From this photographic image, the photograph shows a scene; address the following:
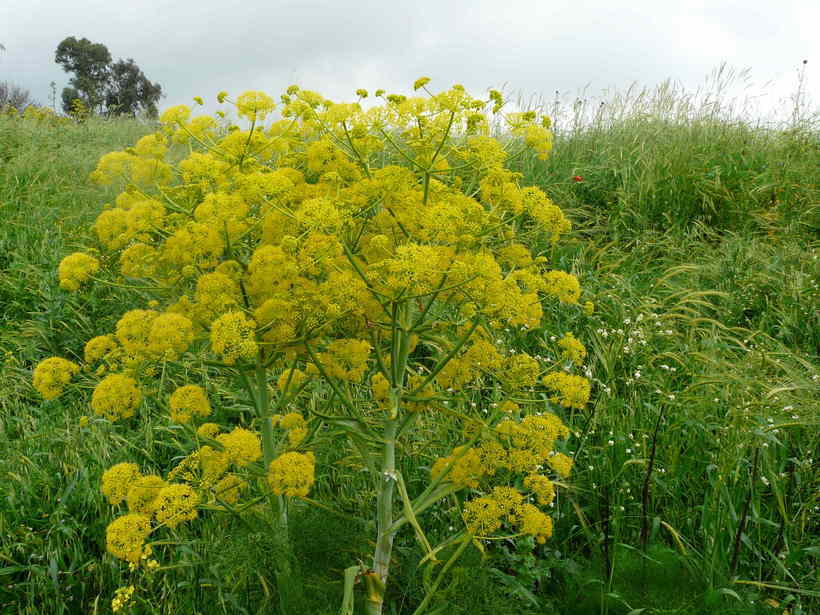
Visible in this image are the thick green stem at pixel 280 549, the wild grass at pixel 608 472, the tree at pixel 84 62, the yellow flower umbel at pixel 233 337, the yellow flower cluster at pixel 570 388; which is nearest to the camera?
the yellow flower umbel at pixel 233 337

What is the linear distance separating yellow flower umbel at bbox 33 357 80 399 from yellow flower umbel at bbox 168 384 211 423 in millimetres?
429

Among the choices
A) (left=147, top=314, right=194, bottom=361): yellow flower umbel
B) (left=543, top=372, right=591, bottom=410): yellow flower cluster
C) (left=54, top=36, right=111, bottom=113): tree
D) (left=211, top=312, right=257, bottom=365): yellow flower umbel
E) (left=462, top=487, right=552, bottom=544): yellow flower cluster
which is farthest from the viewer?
(left=54, top=36, right=111, bottom=113): tree

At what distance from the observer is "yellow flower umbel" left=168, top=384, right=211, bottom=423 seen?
209cm

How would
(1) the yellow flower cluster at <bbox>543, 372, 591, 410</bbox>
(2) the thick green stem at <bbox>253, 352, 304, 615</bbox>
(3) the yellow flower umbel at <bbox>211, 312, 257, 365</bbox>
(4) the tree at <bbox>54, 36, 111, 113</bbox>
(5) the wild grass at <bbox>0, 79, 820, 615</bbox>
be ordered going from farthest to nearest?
(4) the tree at <bbox>54, 36, 111, 113</bbox>
(5) the wild grass at <bbox>0, 79, 820, 615</bbox>
(2) the thick green stem at <bbox>253, 352, 304, 615</bbox>
(1) the yellow flower cluster at <bbox>543, 372, 591, 410</bbox>
(3) the yellow flower umbel at <bbox>211, 312, 257, 365</bbox>

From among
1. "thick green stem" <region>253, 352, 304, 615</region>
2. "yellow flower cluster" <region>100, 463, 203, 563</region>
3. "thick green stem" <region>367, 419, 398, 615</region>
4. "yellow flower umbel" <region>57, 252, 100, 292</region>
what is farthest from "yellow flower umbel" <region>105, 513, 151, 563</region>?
"yellow flower umbel" <region>57, 252, 100, 292</region>

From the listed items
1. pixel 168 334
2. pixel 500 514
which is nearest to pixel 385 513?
pixel 500 514

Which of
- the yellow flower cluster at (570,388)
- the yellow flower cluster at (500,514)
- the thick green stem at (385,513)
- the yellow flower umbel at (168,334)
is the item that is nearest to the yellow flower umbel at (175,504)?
the yellow flower umbel at (168,334)

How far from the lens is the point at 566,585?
2.88 meters

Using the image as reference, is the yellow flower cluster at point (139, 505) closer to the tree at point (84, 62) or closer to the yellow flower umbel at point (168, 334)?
the yellow flower umbel at point (168, 334)

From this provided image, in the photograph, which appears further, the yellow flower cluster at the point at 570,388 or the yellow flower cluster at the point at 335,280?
the yellow flower cluster at the point at 570,388

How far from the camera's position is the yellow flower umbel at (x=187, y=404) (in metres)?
2.09

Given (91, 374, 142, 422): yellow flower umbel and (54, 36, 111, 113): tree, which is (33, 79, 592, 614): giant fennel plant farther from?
(54, 36, 111, 113): tree

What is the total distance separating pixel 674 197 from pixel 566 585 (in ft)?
19.0

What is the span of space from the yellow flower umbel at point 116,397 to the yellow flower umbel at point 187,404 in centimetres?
12
